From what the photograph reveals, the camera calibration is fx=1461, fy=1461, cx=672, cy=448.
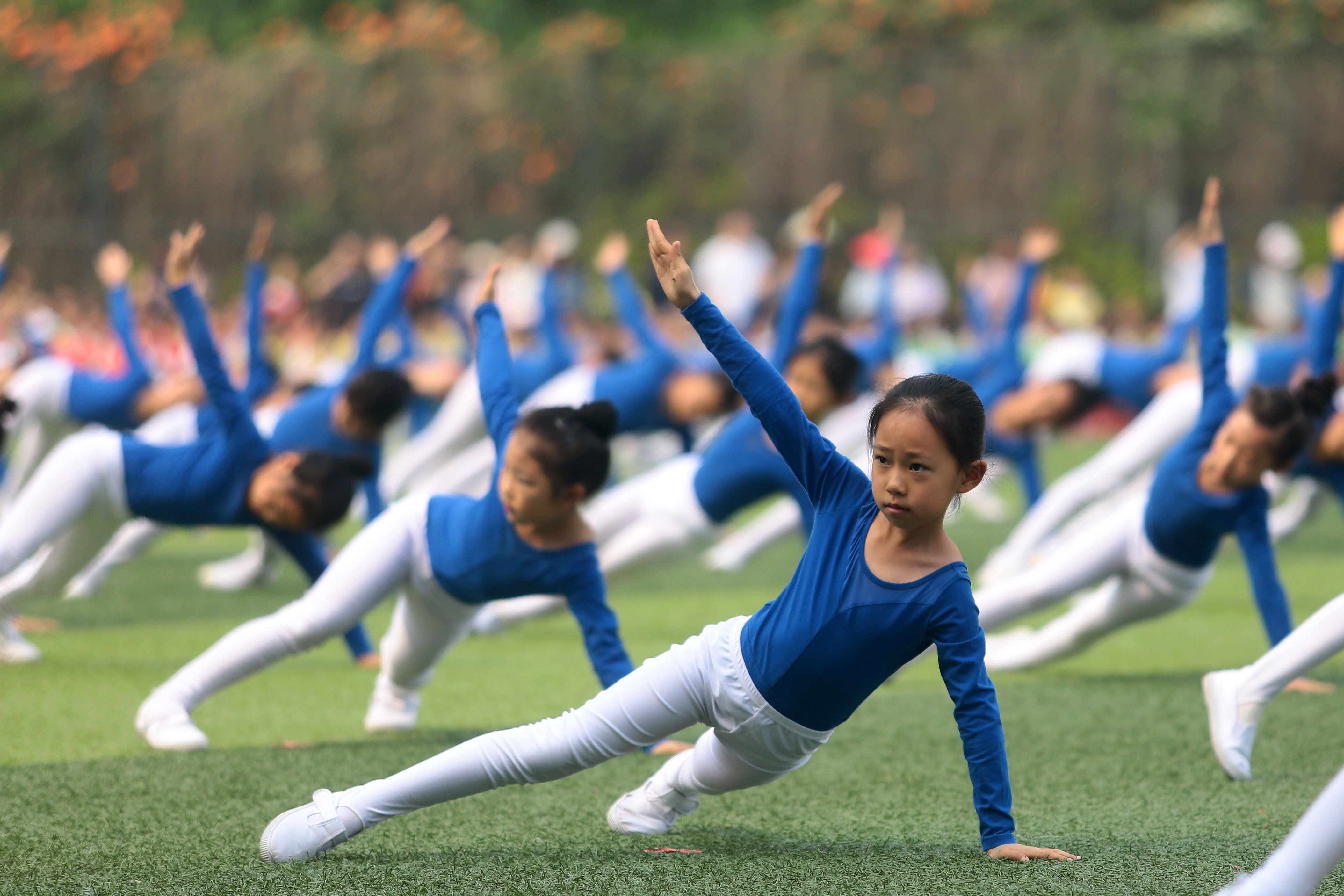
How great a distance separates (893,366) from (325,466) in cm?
543

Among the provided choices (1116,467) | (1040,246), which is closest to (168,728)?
(1040,246)

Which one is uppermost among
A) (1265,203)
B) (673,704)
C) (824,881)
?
(673,704)

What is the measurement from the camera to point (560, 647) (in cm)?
646

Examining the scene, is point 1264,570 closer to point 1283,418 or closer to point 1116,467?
point 1283,418

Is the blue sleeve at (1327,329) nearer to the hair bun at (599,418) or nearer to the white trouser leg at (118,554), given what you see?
the hair bun at (599,418)

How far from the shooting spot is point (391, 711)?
4824mm

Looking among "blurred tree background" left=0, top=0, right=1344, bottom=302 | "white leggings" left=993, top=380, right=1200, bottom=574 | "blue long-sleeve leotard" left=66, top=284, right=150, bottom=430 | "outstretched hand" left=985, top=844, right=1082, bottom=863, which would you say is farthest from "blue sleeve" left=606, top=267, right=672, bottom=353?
"blurred tree background" left=0, top=0, right=1344, bottom=302

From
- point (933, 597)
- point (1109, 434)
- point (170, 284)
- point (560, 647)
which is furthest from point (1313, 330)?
point (1109, 434)

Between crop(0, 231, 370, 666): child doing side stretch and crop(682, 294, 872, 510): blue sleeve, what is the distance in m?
2.33

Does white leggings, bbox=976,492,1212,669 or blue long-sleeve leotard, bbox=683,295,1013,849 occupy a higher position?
blue long-sleeve leotard, bbox=683,295,1013,849

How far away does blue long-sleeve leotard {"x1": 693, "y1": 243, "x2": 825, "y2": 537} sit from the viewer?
20.2 ft

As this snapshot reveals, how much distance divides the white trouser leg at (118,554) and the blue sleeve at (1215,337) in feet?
15.6

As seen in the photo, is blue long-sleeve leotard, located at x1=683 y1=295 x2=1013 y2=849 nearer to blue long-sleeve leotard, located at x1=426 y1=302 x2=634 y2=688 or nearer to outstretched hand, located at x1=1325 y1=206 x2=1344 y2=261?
blue long-sleeve leotard, located at x1=426 y1=302 x2=634 y2=688

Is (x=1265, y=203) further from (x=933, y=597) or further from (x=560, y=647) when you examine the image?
(x=933, y=597)
